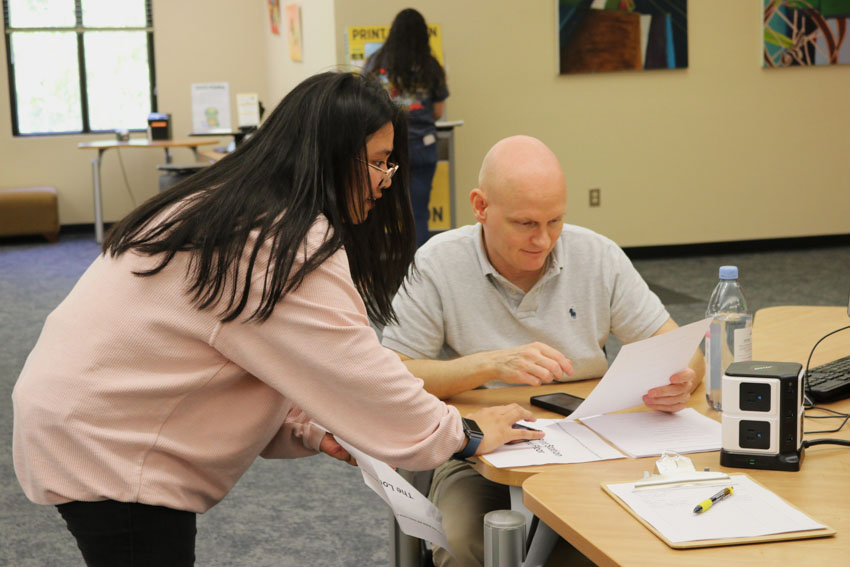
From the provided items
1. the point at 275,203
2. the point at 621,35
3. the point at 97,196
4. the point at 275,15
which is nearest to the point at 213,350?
the point at 275,203

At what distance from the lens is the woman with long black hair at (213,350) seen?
4.39 feet

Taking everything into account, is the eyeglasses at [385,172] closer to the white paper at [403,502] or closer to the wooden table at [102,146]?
the white paper at [403,502]

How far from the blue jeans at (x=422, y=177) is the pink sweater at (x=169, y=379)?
14.3 ft

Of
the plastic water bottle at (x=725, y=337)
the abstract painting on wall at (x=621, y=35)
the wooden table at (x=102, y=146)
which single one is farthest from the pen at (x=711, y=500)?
the wooden table at (x=102, y=146)

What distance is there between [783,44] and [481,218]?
17.3ft

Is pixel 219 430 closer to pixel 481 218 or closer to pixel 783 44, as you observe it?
pixel 481 218

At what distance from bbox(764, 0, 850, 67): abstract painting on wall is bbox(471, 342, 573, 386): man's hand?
549cm

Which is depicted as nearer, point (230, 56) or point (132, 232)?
point (132, 232)

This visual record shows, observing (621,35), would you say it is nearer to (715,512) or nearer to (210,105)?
(210,105)

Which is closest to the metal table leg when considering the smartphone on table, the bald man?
the bald man

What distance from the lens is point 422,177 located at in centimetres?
590

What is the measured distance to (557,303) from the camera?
2.10 m

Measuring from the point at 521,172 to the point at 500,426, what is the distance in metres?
0.61

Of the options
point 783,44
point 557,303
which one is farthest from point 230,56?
point 557,303
